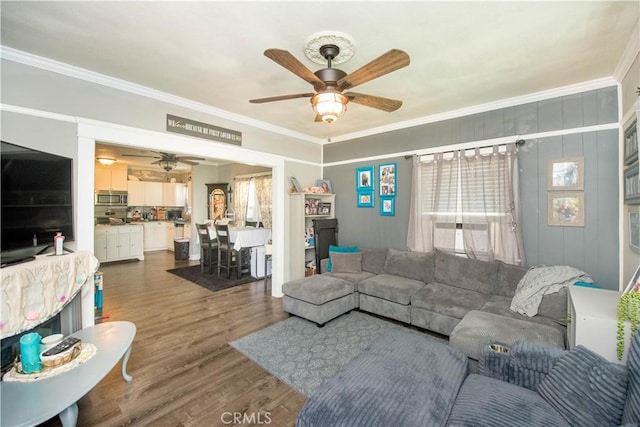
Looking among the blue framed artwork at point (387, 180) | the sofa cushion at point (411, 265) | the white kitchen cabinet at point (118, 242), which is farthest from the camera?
the white kitchen cabinet at point (118, 242)

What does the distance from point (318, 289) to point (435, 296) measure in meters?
1.37

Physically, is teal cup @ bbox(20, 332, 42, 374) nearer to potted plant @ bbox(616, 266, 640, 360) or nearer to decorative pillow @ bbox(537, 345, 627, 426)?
decorative pillow @ bbox(537, 345, 627, 426)

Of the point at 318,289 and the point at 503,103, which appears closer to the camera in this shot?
the point at 503,103

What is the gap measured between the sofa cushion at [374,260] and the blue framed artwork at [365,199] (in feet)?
2.57

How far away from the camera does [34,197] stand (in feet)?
6.77

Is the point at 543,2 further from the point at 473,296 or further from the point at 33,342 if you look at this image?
the point at 33,342

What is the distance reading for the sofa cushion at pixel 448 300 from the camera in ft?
9.13

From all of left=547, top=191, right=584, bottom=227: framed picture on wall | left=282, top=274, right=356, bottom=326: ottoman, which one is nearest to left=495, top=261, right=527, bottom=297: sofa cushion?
left=547, top=191, right=584, bottom=227: framed picture on wall

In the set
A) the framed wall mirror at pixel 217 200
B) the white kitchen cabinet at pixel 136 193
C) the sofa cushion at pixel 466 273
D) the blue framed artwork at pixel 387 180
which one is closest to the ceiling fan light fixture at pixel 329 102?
the blue framed artwork at pixel 387 180

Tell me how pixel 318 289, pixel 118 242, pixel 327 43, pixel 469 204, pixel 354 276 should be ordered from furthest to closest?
pixel 118 242 → pixel 354 276 → pixel 469 204 → pixel 318 289 → pixel 327 43

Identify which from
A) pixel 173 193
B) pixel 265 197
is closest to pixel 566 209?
pixel 265 197

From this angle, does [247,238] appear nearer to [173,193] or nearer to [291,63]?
[291,63]

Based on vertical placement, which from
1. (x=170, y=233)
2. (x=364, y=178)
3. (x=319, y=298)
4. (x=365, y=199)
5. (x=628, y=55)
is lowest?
(x=319, y=298)

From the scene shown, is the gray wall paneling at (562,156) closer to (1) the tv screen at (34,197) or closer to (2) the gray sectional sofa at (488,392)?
(2) the gray sectional sofa at (488,392)
